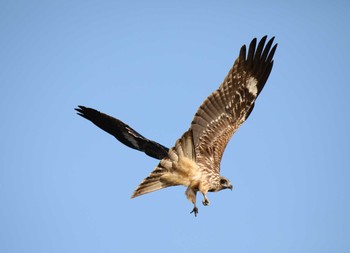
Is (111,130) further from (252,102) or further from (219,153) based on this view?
(252,102)

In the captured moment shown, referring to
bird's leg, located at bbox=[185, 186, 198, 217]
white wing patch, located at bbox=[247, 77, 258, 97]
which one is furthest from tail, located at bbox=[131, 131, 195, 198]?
white wing patch, located at bbox=[247, 77, 258, 97]

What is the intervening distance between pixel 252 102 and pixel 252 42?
1159 mm

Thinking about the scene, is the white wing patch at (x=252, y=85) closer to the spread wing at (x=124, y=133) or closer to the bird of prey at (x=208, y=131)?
the bird of prey at (x=208, y=131)

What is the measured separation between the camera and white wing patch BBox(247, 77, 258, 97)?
895 cm

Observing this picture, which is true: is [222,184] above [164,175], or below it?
below

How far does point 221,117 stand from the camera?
8.79 m

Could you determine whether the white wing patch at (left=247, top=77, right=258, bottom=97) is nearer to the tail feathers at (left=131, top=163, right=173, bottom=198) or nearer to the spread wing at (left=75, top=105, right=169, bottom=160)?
the spread wing at (left=75, top=105, right=169, bottom=160)

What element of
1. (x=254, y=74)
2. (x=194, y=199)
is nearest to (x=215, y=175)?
(x=194, y=199)

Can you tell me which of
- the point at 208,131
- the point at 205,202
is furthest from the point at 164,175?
the point at 208,131

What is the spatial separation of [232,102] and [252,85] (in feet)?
1.69

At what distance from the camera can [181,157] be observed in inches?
261

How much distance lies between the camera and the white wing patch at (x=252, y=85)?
29.3 feet

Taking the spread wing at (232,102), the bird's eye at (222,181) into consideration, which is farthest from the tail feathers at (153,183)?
the spread wing at (232,102)

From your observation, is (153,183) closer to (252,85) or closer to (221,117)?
(221,117)
